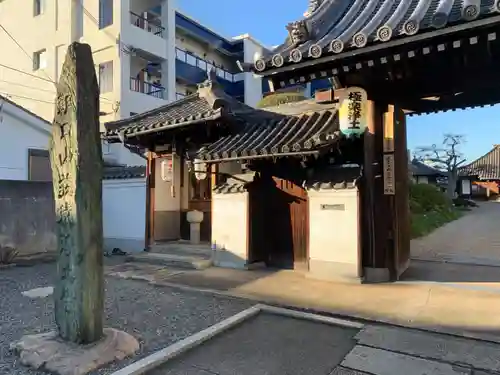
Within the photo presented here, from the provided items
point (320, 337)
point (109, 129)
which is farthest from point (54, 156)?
point (109, 129)

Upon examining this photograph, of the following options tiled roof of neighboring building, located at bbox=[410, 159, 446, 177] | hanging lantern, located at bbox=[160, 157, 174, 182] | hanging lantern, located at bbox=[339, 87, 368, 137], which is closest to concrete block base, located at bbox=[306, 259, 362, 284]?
hanging lantern, located at bbox=[339, 87, 368, 137]

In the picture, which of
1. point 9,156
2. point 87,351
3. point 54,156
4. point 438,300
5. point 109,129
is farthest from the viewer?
point 9,156

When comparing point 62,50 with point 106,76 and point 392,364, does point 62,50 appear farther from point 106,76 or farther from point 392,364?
point 392,364

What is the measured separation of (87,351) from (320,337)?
2854 mm

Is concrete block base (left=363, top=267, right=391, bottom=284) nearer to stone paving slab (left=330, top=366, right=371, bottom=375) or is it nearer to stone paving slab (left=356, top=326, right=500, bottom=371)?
stone paving slab (left=356, top=326, right=500, bottom=371)

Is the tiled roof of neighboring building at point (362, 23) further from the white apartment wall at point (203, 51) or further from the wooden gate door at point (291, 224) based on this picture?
the white apartment wall at point (203, 51)

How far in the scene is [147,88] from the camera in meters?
22.3

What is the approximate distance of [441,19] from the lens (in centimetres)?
456

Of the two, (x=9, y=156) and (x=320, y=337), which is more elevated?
(x=9, y=156)

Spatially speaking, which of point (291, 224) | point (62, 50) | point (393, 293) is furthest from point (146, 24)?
point (393, 293)

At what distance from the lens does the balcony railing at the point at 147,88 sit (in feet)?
67.1

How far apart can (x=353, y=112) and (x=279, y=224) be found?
3.37 m

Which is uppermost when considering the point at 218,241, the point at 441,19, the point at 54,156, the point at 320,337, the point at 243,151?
the point at 441,19

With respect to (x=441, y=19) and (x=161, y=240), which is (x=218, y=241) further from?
(x=441, y=19)
